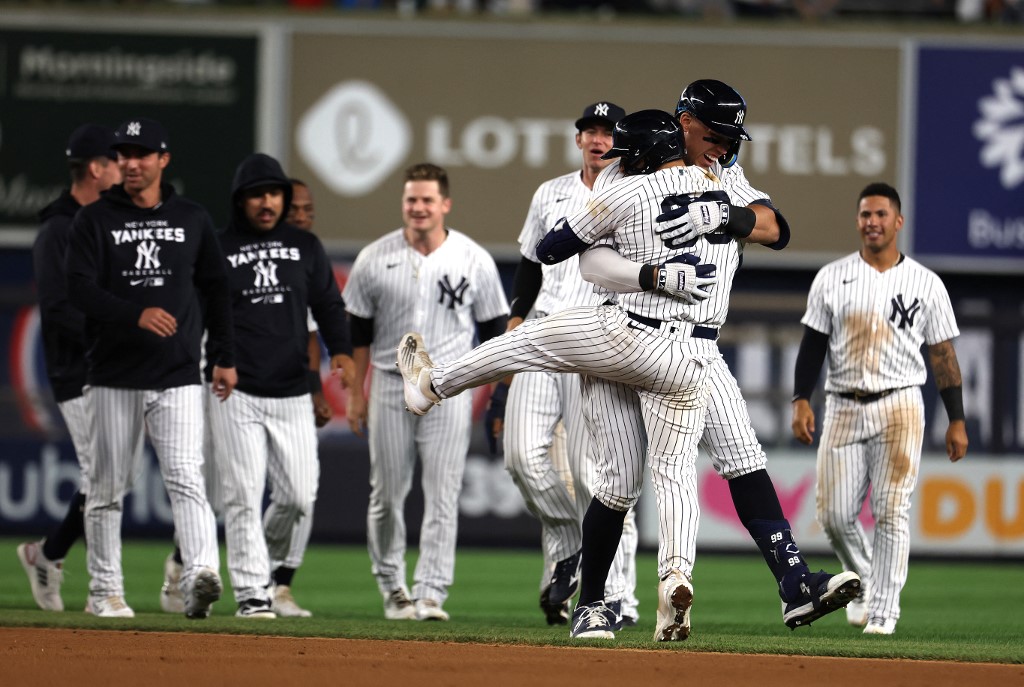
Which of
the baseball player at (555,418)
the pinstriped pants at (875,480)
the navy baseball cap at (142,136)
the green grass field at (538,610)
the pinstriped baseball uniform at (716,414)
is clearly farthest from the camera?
the pinstriped pants at (875,480)

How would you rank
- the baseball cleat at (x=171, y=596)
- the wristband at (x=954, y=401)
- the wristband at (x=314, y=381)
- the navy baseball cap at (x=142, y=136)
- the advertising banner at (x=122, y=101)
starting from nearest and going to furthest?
the navy baseball cap at (x=142, y=136) < the wristband at (x=954, y=401) < the baseball cleat at (x=171, y=596) < the wristband at (x=314, y=381) < the advertising banner at (x=122, y=101)

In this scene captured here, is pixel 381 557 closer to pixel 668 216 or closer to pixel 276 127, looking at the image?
pixel 668 216

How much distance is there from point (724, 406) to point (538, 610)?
340cm

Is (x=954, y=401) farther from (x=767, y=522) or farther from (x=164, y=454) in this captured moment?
(x=164, y=454)

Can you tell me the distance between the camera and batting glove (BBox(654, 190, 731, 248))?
6.56 m

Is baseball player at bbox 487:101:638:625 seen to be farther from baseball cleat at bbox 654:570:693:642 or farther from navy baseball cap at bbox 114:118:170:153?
navy baseball cap at bbox 114:118:170:153

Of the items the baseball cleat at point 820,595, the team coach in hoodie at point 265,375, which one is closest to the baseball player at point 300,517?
the team coach in hoodie at point 265,375

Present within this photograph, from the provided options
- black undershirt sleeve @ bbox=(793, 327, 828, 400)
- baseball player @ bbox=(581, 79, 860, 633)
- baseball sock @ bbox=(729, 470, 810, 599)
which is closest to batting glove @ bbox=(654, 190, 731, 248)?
baseball player @ bbox=(581, 79, 860, 633)

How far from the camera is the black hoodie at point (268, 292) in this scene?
8883 millimetres

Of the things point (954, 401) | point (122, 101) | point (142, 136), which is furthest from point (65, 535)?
point (122, 101)

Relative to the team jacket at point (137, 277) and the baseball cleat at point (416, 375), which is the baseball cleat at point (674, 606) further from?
the team jacket at point (137, 277)

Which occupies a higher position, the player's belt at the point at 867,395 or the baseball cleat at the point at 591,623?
the player's belt at the point at 867,395

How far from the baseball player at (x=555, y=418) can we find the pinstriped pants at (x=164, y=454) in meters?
1.50

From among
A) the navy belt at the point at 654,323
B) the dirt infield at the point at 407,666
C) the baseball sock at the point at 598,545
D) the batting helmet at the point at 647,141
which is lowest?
the dirt infield at the point at 407,666
